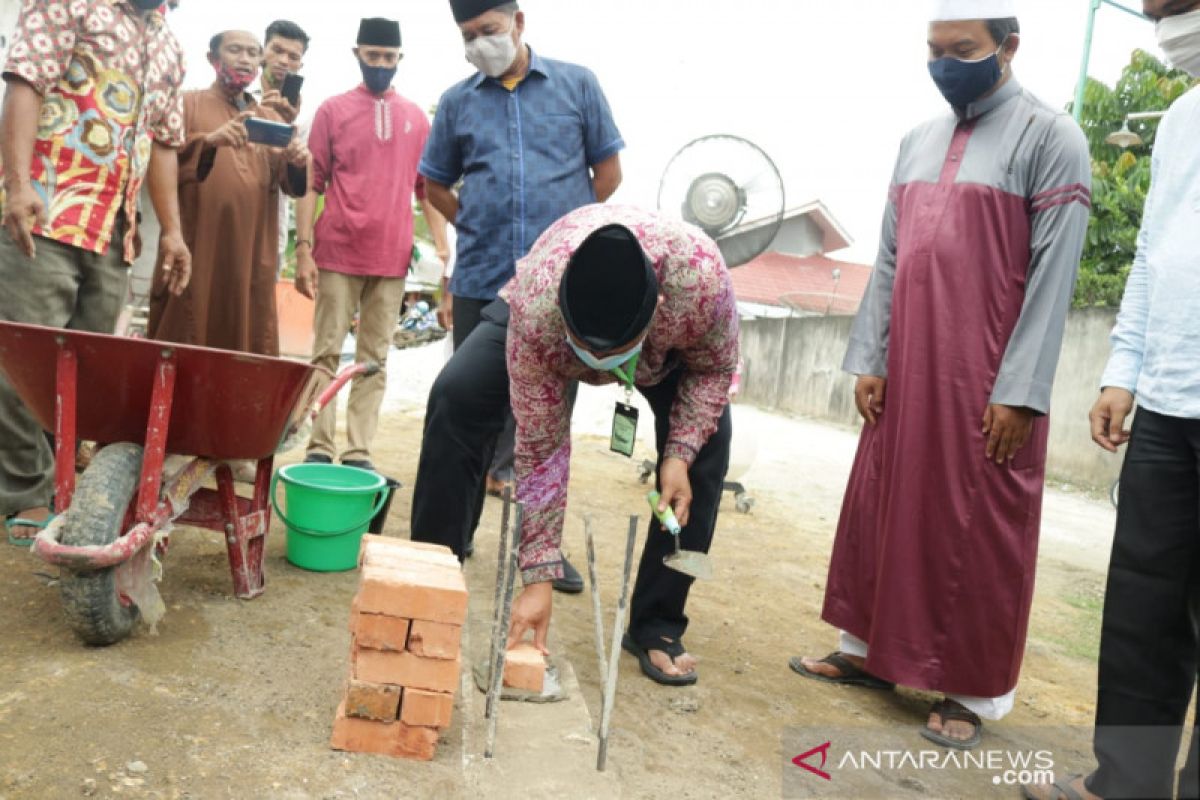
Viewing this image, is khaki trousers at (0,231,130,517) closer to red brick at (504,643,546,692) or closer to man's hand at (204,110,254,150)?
man's hand at (204,110,254,150)

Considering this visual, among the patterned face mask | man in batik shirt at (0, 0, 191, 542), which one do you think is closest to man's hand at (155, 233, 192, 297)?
man in batik shirt at (0, 0, 191, 542)

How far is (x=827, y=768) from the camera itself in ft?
8.23

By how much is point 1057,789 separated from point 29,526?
10.7 ft

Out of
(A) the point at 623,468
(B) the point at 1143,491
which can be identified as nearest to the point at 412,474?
(A) the point at 623,468

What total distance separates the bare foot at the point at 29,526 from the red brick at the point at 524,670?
1815mm

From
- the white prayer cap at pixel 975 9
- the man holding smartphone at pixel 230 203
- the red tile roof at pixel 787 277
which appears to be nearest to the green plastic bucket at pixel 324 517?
the man holding smartphone at pixel 230 203

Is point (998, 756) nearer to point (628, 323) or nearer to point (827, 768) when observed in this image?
point (827, 768)

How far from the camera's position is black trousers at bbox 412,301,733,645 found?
2904 millimetres

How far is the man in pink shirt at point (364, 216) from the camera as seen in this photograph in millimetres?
4781

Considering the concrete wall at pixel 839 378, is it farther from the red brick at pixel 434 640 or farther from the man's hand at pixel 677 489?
the red brick at pixel 434 640

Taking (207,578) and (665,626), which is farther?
(207,578)

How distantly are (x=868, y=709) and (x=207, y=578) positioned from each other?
2198 mm

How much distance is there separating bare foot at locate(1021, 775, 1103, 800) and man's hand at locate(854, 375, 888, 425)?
3.65ft

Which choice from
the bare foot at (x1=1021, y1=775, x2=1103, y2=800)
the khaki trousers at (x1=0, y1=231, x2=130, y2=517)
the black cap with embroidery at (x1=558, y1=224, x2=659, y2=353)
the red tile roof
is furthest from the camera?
the red tile roof
